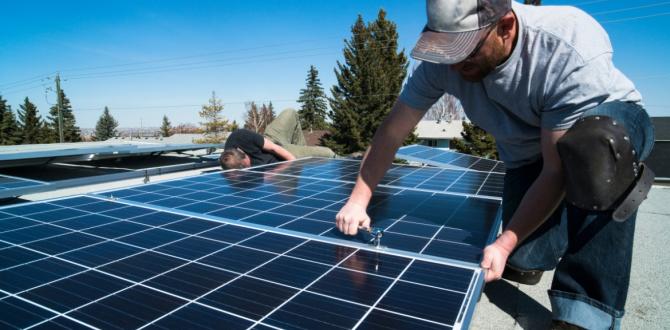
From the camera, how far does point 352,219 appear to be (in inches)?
102

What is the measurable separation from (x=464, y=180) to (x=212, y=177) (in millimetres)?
3594

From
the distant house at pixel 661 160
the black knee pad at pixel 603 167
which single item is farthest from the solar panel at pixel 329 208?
the distant house at pixel 661 160

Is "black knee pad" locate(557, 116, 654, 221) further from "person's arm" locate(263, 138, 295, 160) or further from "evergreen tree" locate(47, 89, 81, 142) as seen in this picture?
"evergreen tree" locate(47, 89, 81, 142)

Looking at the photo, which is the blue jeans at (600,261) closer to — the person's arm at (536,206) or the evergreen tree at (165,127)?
the person's arm at (536,206)

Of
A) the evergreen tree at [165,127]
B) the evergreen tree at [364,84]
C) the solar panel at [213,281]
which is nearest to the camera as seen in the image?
the solar panel at [213,281]

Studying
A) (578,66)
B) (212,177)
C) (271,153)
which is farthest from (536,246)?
(271,153)

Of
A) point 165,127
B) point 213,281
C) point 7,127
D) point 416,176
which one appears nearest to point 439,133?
point 416,176

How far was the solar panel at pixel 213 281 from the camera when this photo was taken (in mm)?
1548

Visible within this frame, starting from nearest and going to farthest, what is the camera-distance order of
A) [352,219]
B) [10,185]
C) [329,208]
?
[352,219] → [329,208] → [10,185]

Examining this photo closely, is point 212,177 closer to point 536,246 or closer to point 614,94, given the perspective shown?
point 536,246

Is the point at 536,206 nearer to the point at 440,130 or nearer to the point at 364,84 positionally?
the point at 364,84

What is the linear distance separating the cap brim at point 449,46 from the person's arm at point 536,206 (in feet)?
2.24

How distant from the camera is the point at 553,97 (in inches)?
78.4

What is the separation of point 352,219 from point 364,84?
32271 mm
